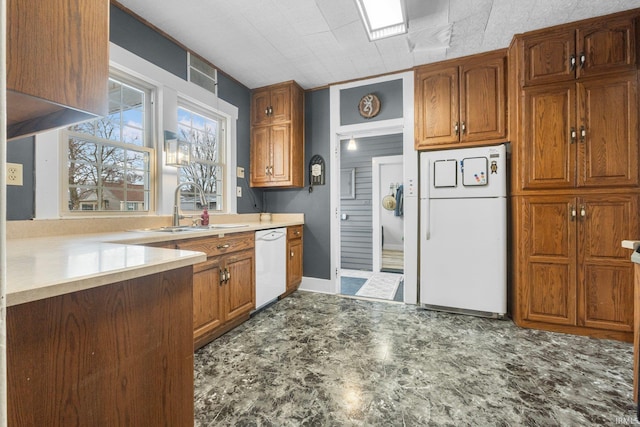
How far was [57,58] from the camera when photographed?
0.68 meters

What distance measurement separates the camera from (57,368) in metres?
0.67

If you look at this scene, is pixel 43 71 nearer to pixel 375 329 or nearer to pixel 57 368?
pixel 57 368

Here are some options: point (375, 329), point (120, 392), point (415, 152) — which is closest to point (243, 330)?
point (375, 329)

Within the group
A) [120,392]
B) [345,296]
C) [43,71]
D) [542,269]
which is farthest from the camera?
[345,296]

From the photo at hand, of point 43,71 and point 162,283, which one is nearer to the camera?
point 43,71

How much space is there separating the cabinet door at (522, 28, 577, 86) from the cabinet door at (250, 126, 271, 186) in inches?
107

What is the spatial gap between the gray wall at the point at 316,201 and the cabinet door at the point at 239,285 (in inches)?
43.7

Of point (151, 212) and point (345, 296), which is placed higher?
point (151, 212)

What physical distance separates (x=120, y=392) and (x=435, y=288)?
2728 millimetres

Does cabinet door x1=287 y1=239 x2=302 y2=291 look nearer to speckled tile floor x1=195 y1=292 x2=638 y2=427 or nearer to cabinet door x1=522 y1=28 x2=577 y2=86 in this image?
speckled tile floor x1=195 y1=292 x2=638 y2=427

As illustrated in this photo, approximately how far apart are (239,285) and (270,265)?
0.51 metres

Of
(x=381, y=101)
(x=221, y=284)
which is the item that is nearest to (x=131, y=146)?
(x=221, y=284)

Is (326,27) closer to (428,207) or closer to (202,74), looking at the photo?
(202,74)

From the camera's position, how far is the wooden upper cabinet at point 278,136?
11.2 ft
